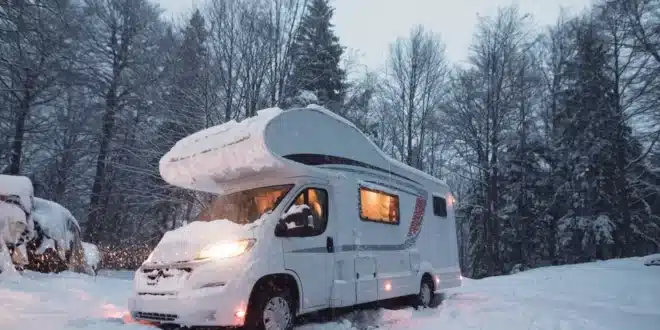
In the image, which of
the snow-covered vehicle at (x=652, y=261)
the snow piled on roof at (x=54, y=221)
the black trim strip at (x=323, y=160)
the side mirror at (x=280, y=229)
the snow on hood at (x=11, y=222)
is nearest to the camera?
the side mirror at (x=280, y=229)

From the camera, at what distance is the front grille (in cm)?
561

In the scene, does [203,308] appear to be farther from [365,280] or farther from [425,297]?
[425,297]

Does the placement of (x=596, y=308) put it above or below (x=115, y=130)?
below

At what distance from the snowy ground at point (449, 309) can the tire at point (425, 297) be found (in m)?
0.23

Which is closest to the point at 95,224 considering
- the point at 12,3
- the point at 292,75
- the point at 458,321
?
the point at 292,75

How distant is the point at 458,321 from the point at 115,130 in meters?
19.4

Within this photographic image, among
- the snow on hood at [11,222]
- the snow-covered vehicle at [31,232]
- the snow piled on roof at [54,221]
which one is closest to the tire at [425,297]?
the snow-covered vehicle at [31,232]

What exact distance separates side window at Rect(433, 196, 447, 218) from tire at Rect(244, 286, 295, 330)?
5175mm

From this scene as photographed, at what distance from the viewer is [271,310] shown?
233 inches

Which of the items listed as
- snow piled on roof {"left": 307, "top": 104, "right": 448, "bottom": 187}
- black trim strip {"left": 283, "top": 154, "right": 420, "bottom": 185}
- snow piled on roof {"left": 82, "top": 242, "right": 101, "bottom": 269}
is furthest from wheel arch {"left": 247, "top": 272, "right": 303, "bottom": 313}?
snow piled on roof {"left": 82, "top": 242, "right": 101, "bottom": 269}

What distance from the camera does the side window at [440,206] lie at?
1054 centimetres

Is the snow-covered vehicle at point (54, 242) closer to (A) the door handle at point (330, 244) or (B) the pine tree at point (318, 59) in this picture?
(A) the door handle at point (330, 244)

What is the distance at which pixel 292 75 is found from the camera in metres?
19.2

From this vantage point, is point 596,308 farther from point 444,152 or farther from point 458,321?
point 444,152
